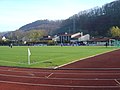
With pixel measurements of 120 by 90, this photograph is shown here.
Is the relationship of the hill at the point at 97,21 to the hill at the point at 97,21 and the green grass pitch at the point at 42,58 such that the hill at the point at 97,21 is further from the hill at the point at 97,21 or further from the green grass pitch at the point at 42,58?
the green grass pitch at the point at 42,58

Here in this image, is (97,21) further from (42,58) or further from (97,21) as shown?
(42,58)

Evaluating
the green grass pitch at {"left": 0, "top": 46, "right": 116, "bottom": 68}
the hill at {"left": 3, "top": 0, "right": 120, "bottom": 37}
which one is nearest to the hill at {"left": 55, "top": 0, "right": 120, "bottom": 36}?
the hill at {"left": 3, "top": 0, "right": 120, "bottom": 37}

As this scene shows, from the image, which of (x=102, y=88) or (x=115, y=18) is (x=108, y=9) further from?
(x=102, y=88)

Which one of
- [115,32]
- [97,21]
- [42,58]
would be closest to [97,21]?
[97,21]

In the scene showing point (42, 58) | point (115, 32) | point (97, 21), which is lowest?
point (42, 58)


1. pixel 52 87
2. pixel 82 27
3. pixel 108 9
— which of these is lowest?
pixel 52 87

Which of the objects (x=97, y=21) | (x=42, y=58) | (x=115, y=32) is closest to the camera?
(x=42, y=58)

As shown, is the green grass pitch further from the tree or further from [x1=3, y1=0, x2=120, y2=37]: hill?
[x1=3, y1=0, x2=120, y2=37]: hill

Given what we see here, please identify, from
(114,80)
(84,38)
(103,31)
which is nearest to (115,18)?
(103,31)

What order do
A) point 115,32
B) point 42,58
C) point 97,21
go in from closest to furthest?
point 42,58 → point 115,32 → point 97,21

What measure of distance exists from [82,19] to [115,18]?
965 inches

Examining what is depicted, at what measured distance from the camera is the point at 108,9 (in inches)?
5901

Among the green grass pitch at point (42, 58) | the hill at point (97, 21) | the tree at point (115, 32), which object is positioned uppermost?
the hill at point (97, 21)

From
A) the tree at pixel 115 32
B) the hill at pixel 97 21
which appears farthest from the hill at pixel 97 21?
the tree at pixel 115 32
